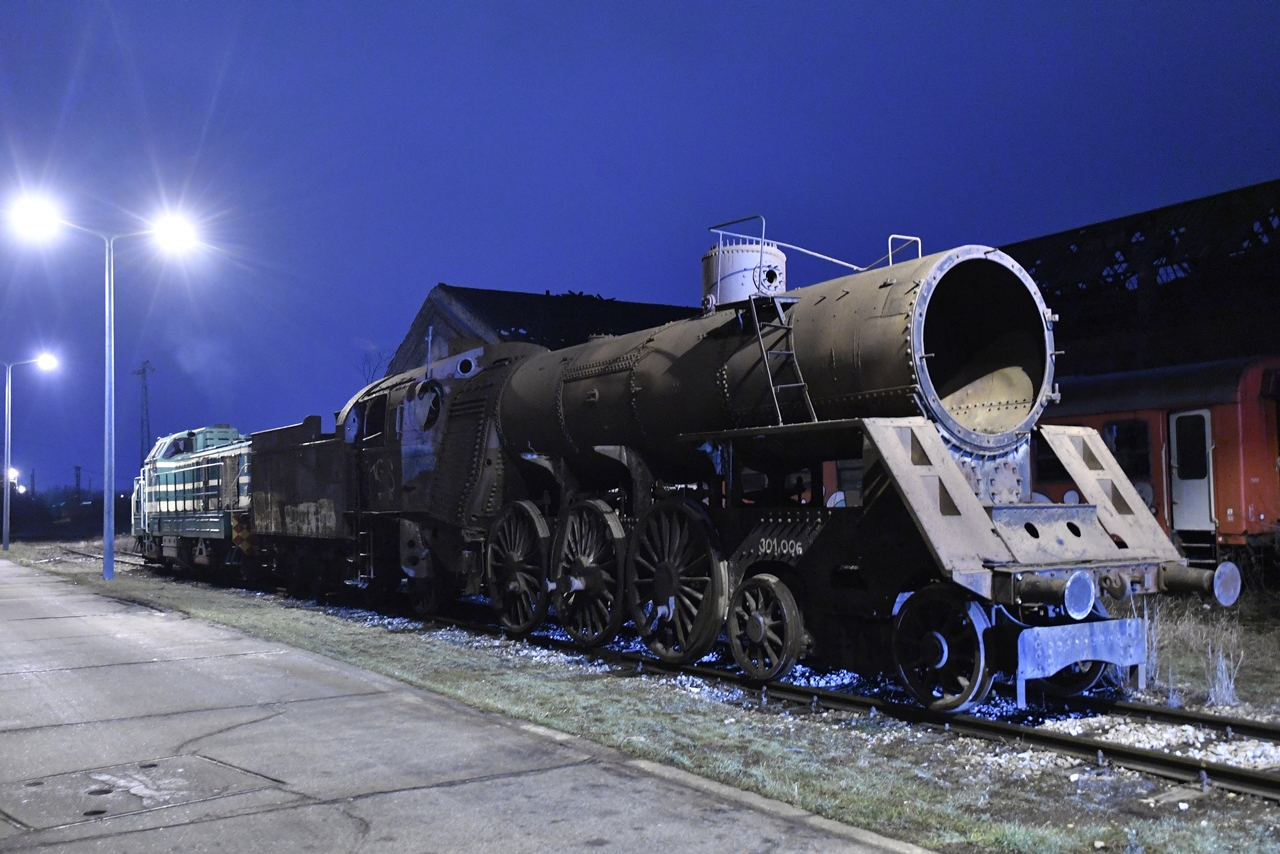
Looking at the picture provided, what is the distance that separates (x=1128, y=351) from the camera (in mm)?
20031

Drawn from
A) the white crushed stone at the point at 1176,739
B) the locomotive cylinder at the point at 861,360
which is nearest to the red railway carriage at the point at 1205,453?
the locomotive cylinder at the point at 861,360

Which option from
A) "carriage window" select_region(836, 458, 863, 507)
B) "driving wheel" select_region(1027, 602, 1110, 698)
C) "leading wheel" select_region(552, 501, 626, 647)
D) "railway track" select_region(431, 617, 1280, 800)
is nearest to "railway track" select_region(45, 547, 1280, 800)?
"railway track" select_region(431, 617, 1280, 800)

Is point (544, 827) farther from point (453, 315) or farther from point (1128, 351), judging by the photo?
point (453, 315)

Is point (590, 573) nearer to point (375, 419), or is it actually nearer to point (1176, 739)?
point (1176, 739)

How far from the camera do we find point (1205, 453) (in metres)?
14.0

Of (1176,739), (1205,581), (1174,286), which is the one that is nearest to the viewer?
(1176,739)

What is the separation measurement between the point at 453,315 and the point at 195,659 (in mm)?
23710

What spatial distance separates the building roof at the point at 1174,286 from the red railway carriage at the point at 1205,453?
4.03m

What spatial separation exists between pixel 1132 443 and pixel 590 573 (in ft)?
29.3

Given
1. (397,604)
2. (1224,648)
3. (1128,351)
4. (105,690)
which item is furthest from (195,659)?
(1128,351)

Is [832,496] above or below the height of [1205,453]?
below

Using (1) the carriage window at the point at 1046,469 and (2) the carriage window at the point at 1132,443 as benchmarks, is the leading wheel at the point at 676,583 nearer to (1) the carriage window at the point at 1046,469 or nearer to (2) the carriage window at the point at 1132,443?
(1) the carriage window at the point at 1046,469

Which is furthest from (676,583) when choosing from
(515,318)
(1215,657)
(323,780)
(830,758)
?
(515,318)

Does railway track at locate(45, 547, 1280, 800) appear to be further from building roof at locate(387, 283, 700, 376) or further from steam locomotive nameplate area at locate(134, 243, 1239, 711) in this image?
building roof at locate(387, 283, 700, 376)
